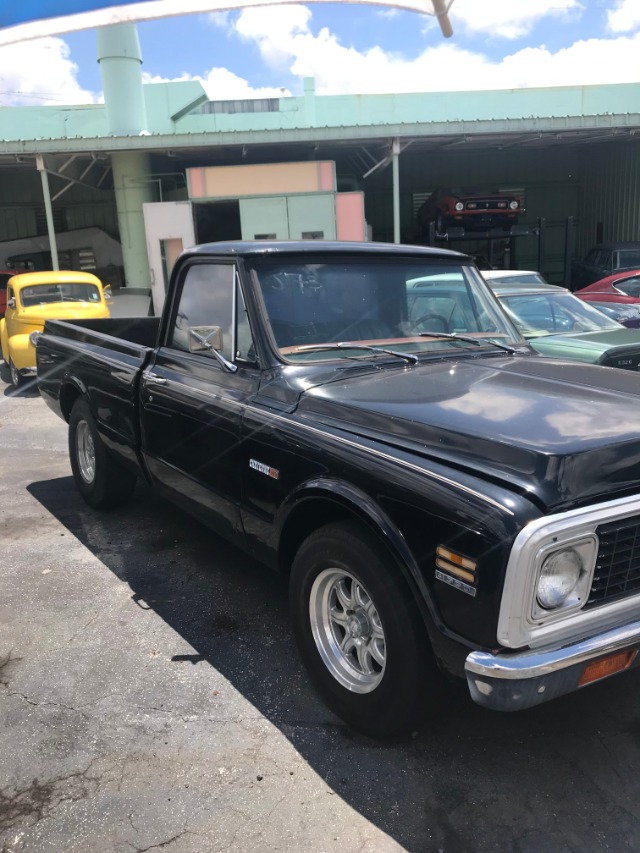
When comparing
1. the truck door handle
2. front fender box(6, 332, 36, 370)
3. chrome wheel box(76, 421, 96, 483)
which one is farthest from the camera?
front fender box(6, 332, 36, 370)

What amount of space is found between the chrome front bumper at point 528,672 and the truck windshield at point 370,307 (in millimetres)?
1657

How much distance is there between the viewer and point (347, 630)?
9.02 ft

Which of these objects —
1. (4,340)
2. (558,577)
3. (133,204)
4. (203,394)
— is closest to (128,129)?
(133,204)

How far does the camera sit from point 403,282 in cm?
359

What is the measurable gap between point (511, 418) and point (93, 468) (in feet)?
12.1

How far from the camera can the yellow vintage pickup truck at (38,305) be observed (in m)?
10.9

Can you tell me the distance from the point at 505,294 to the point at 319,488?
19.1ft

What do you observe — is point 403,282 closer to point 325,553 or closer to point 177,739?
point 325,553

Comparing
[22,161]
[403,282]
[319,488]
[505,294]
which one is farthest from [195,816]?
[22,161]

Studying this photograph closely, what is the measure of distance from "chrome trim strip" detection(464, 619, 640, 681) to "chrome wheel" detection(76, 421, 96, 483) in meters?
3.87

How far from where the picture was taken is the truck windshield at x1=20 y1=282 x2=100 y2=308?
1165 centimetres

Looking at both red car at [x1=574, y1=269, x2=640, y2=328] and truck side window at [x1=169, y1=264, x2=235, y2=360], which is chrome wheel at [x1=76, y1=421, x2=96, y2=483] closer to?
truck side window at [x1=169, y1=264, x2=235, y2=360]

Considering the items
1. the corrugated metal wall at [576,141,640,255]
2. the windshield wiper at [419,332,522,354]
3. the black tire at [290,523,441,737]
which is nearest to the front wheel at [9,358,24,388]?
the windshield wiper at [419,332,522,354]

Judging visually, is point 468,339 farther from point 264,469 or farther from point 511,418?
point 264,469
